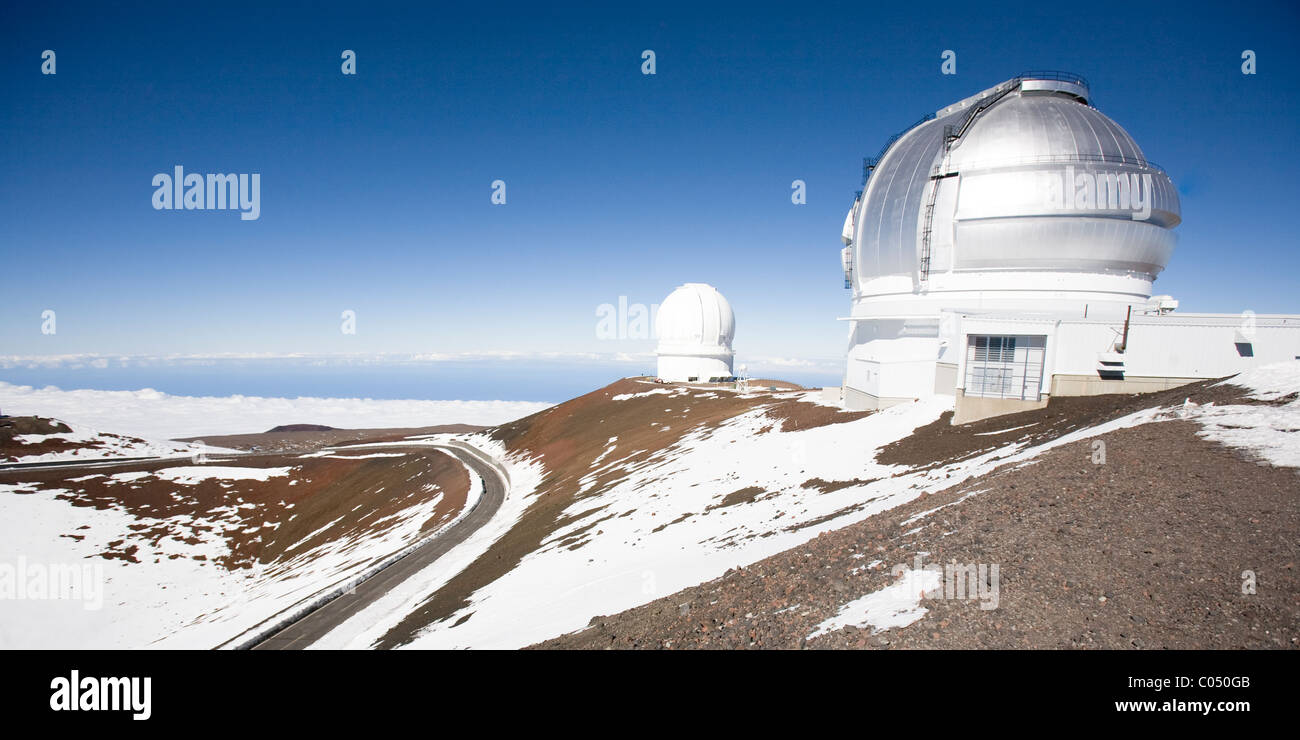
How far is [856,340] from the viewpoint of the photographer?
116 ft

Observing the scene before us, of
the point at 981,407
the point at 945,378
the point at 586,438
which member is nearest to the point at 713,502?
the point at 981,407

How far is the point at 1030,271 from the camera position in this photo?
89.7 feet

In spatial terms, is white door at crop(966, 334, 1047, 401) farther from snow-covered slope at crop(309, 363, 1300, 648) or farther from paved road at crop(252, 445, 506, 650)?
paved road at crop(252, 445, 506, 650)

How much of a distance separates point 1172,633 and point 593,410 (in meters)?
51.4

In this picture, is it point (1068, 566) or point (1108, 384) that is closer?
point (1068, 566)

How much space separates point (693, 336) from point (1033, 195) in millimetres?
45872

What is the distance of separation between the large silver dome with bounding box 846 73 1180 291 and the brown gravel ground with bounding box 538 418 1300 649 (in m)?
18.3

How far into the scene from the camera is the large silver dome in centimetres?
2622

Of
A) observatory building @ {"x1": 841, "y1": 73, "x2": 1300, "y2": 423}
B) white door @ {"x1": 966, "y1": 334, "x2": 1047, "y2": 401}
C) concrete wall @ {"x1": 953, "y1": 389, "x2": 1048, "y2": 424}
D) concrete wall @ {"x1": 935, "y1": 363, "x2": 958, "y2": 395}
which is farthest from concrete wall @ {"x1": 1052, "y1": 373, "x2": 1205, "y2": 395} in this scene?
concrete wall @ {"x1": 935, "y1": 363, "x2": 958, "y2": 395}

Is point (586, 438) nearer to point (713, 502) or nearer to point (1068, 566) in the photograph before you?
point (713, 502)
